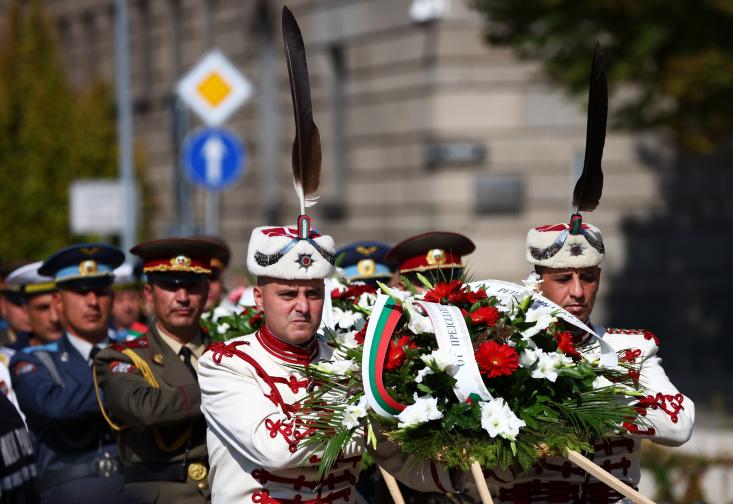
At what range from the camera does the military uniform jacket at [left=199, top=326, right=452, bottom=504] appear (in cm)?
490

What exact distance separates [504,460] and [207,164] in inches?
419

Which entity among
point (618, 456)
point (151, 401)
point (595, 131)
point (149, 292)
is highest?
point (595, 131)

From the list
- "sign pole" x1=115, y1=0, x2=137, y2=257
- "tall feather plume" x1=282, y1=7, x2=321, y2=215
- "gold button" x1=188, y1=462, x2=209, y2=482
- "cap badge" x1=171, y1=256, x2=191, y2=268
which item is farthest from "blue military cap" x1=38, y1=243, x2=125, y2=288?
"sign pole" x1=115, y1=0, x2=137, y2=257

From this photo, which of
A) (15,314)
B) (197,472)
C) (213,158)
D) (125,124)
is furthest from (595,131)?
(125,124)

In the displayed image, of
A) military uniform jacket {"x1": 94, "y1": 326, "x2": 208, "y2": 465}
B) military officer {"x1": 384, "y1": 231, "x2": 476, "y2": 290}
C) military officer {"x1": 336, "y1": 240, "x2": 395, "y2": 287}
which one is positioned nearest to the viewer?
military uniform jacket {"x1": 94, "y1": 326, "x2": 208, "y2": 465}

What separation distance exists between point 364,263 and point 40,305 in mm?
2155

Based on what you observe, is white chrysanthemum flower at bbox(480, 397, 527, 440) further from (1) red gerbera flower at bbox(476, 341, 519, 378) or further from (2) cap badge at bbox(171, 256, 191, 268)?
(2) cap badge at bbox(171, 256, 191, 268)

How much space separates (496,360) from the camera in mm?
4707

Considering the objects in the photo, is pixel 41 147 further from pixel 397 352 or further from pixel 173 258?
pixel 397 352

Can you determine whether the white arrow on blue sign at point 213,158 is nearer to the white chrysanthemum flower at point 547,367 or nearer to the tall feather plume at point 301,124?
the tall feather plume at point 301,124

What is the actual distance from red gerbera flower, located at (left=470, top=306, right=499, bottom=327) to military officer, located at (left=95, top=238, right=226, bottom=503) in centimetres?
178

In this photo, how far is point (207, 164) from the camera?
1482cm

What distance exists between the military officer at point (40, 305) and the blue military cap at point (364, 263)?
1.89 m

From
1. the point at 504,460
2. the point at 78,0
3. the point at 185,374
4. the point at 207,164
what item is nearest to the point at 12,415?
the point at 185,374
